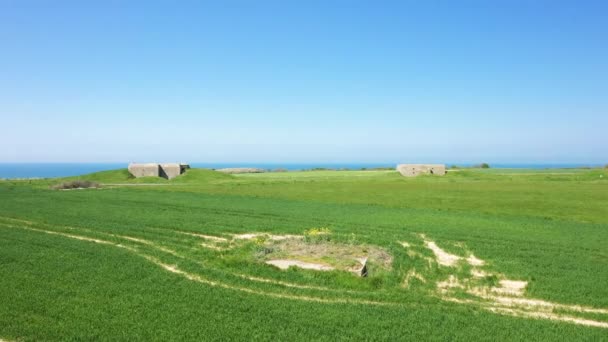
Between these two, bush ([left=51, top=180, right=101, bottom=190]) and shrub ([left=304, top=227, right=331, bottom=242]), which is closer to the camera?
shrub ([left=304, top=227, right=331, bottom=242])

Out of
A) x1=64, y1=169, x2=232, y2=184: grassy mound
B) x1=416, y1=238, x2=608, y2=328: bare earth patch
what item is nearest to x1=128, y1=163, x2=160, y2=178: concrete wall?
x1=64, y1=169, x2=232, y2=184: grassy mound

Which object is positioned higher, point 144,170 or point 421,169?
point 144,170

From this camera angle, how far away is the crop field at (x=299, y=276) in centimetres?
1173

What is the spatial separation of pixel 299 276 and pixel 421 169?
272 feet

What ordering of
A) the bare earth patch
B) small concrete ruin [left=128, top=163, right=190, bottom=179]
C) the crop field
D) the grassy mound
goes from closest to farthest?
1. the crop field
2. the bare earth patch
3. the grassy mound
4. small concrete ruin [left=128, top=163, right=190, bottom=179]

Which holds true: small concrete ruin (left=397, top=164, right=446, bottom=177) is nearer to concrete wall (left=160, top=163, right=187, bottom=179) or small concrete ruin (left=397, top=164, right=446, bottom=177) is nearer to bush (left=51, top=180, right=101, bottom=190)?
concrete wall (left=160, top=163, right=187, bottom=179)

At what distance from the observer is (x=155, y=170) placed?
84.2 meters

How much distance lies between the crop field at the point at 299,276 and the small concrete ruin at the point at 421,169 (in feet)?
199

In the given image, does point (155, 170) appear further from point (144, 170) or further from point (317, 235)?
point (317, 235)

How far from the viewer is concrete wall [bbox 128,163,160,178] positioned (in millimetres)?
84188

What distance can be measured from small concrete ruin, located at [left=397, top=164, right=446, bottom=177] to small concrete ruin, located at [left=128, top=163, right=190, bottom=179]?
50.3 m

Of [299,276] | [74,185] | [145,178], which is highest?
[145,178]


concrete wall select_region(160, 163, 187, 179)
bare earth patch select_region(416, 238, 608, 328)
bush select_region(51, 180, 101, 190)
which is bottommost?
bare earth patch select_region(416, 238, 608, 328)

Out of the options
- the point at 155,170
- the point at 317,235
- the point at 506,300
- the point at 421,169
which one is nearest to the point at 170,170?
the point at 155,170
